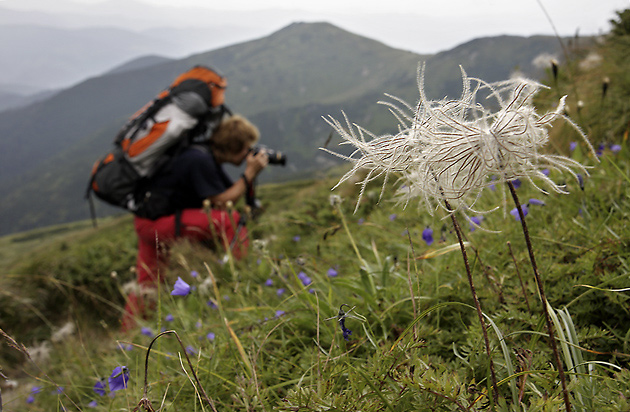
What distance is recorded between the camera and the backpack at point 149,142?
525 cm

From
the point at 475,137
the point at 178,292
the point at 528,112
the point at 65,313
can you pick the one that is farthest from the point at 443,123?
the point at 65,313

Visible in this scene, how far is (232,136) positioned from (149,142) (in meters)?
1.43

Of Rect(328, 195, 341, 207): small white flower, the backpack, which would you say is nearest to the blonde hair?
the backpack

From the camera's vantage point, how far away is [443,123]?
3.94ft

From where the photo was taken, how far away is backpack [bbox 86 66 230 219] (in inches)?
207

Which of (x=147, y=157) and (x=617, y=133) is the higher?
(x=617, y=133)

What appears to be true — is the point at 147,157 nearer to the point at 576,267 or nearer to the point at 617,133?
the point at 576,267

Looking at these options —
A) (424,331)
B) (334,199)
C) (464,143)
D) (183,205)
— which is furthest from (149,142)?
(464,143)

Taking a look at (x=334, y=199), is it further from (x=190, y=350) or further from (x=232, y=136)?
(x=232, y=136)

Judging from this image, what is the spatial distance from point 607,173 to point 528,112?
6.95 ft

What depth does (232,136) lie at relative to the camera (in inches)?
244

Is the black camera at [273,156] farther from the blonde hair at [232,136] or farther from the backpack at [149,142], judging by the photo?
the backpack at [149,142]

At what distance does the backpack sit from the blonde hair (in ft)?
1.70

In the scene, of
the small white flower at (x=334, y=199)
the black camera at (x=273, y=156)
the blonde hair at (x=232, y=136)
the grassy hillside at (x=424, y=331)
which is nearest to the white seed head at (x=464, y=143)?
the grassy hillside at (x=424, y=331)
